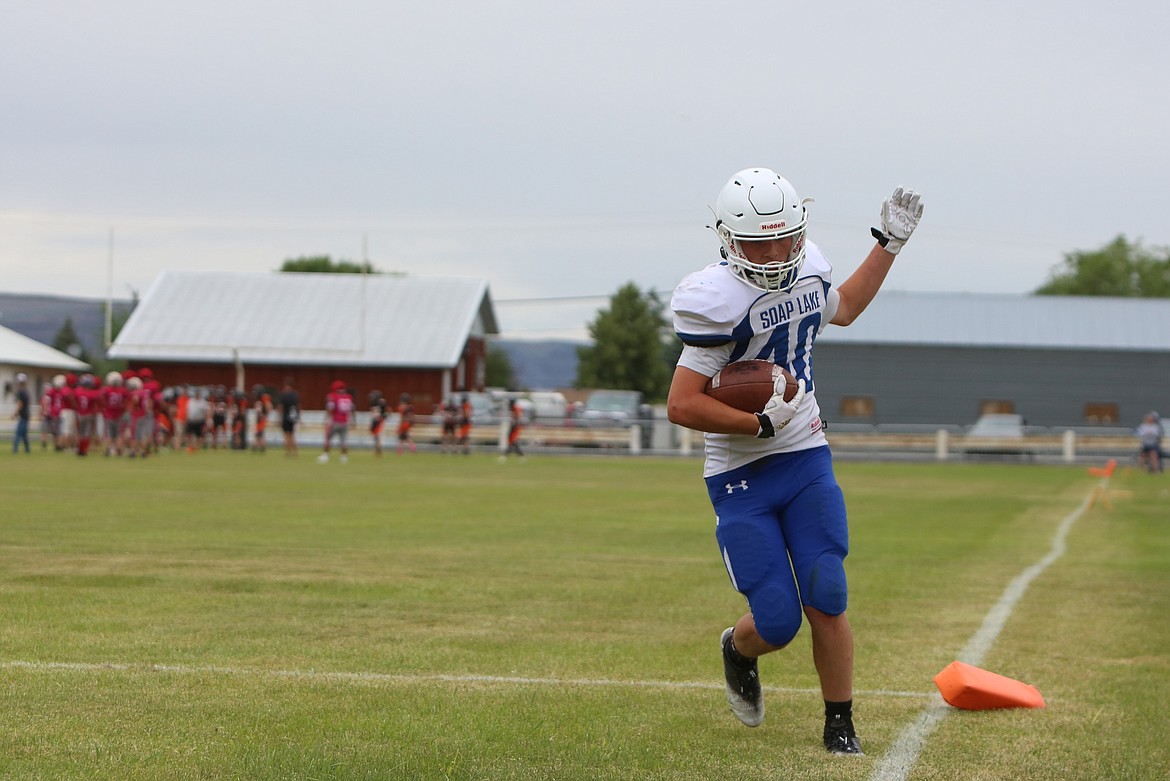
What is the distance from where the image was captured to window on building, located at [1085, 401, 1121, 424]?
58428 millimetres

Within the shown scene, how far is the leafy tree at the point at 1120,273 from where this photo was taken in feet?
357

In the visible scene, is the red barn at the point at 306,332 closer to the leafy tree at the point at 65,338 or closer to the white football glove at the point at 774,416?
the white football glove at the point at 774,416

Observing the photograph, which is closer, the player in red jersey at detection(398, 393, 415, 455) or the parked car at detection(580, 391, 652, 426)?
the player in red jersey at detection(398, 393, 415, 455)

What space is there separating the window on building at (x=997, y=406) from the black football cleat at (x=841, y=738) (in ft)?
182

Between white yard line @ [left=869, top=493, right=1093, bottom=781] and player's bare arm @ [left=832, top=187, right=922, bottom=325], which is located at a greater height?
player's bare arm @ [left=832, top=187, right=922, bottom=325]

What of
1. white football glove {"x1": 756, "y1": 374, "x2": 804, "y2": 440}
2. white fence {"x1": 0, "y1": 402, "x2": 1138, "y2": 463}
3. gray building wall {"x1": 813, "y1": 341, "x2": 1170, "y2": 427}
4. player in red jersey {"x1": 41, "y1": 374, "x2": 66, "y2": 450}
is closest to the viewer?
white football glove {"x1": 756, "y1": 374, "x2": 804, "y2": 440}

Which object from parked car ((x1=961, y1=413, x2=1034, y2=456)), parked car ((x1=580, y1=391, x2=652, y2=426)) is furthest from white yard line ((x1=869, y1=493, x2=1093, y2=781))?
parked car ((x1=580, y1=391, x2=652, y2=426))

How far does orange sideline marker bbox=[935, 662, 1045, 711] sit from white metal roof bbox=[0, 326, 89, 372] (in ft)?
209

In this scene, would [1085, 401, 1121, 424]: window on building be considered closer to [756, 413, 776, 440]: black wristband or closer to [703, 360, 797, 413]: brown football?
[703, 360, 797, 413]: brown football

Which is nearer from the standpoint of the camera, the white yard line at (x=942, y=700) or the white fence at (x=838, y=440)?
the white yard line at (x=942, y=700)

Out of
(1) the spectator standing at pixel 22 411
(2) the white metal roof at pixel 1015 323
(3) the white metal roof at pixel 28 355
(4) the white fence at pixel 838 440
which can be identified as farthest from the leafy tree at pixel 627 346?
(1) the spectator standing at pixel 22 411

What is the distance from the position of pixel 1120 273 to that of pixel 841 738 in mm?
111869

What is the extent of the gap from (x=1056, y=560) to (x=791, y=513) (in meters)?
8.76

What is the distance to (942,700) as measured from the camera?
6223 mm
